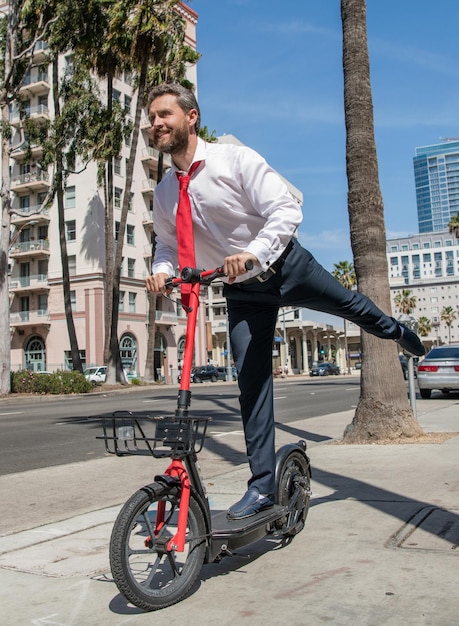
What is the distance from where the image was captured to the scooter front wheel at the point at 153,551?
8.09 feet

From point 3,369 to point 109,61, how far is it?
1569 centimetres

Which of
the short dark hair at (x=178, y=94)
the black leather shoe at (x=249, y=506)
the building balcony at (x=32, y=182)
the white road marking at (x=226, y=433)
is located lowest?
the white road marking at (x=226, y=433)

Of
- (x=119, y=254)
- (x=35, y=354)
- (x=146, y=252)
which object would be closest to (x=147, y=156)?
(x=146, y=252)

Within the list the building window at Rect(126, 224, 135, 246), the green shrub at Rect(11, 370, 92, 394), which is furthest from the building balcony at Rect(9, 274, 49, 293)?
the green shrub at Rect(11, 370, 92, 394)

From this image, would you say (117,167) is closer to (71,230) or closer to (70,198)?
(70,198)

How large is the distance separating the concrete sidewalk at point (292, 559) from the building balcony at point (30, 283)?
45.7 metres

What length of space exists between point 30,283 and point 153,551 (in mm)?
50359

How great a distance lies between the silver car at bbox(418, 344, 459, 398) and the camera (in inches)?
636

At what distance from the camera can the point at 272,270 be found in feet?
10.1

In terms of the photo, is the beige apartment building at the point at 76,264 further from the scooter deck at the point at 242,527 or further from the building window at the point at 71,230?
the scooter deck at the point at 242,527

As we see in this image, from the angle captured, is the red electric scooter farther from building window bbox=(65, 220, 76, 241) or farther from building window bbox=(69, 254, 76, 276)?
building window bbox=(65, 220, 76, 241)

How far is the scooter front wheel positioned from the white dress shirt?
1104mm

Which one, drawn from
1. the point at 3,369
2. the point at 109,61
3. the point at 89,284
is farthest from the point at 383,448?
the point at 89,284

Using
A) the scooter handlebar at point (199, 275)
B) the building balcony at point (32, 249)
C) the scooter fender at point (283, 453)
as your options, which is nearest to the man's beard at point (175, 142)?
the scooter handlebar at point (199, 275)
